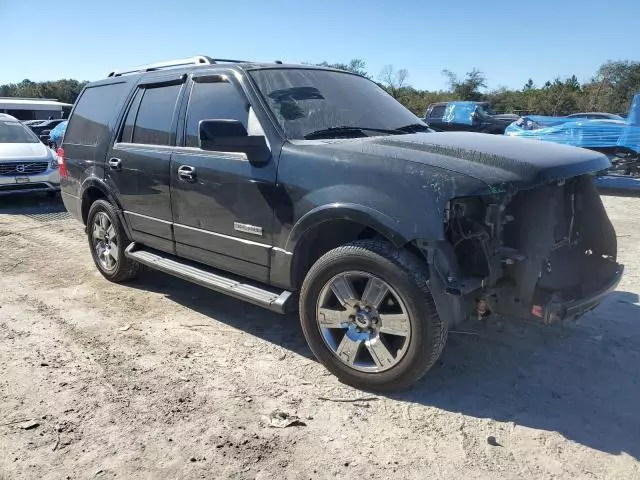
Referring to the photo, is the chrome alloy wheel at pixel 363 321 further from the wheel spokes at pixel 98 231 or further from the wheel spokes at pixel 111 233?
the wheel spokes at pixel 98 231

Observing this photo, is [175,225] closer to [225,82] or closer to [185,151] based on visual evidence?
[185,151]

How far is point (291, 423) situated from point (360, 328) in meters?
0.71

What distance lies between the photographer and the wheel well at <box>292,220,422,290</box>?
3.56m

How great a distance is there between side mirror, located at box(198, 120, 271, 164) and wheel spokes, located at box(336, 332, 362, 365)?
132 centimetres

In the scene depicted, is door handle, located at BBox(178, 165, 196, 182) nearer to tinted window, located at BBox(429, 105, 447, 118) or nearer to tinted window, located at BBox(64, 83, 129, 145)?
tinted window, located at BBox(64, 83, 129, 145)

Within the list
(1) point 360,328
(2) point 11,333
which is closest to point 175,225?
(2) point 11,333

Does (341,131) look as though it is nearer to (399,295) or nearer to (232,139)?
(232,139)

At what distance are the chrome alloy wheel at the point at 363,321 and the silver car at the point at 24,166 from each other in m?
9.29

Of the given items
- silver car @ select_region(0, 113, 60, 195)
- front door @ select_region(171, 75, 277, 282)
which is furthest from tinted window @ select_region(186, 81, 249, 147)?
silver car @ select_region(0, 113, 60, 195)

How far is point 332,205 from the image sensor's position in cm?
333

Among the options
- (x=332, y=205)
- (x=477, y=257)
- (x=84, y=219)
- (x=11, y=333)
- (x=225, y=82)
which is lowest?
(x=11, y=333)

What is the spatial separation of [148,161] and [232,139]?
1.42 metres

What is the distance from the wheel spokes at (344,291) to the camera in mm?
3373

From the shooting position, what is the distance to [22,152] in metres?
10.8
